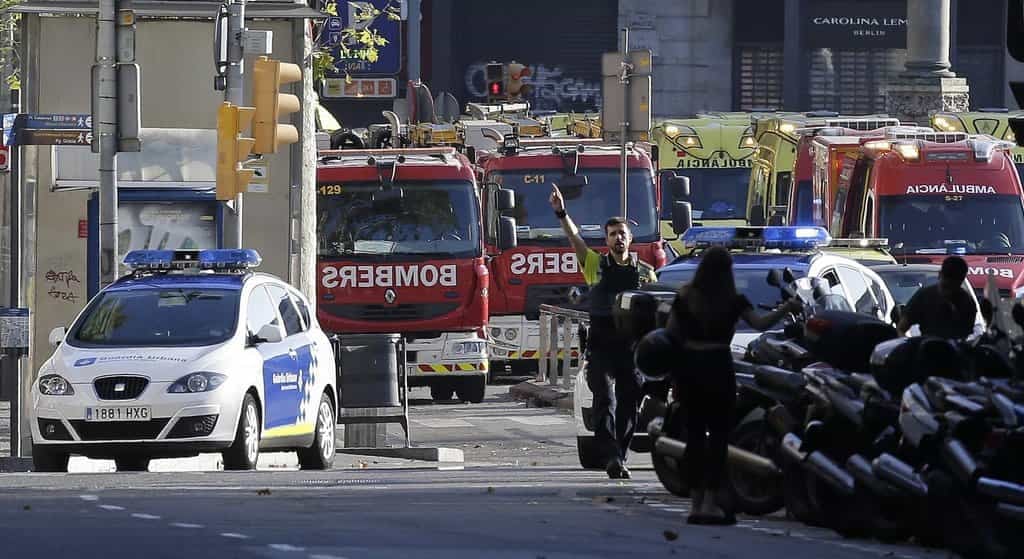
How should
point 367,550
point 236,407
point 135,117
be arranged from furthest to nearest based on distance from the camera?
point 135,117, point 236,407, point 367,550

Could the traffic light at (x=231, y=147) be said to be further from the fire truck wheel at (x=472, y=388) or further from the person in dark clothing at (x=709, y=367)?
the person in dark clothing at (x=709, y=367)

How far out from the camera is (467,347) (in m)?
25.9

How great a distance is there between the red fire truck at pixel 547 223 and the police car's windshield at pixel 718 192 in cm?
796

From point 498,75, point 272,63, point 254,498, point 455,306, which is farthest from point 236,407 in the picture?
point 498,75

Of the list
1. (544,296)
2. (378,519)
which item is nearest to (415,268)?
(544,296)

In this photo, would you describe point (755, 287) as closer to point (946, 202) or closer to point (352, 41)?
point (946, 202)

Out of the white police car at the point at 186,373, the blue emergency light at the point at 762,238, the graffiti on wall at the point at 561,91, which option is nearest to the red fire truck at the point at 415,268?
the white police car at the point at 186,373

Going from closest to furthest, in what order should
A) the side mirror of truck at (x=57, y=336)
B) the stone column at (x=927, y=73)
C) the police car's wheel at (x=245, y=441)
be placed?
the police car's wheel at (x=245, y=441) < the side mirror of truck at (x=57, y=336) < the stone column at (x=927, y=73)

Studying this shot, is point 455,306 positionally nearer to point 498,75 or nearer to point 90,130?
point 90,130

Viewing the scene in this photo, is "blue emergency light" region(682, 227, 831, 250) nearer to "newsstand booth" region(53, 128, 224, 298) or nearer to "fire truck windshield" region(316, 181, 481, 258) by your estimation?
"newsstand booth" region(53, 128, 224, 298)

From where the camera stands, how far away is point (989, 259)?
85.3ft

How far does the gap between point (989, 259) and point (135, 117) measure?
10.2 metres

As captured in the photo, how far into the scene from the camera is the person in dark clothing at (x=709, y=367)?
12.2 metres

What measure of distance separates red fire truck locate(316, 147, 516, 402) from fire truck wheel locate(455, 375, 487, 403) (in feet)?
0.06
